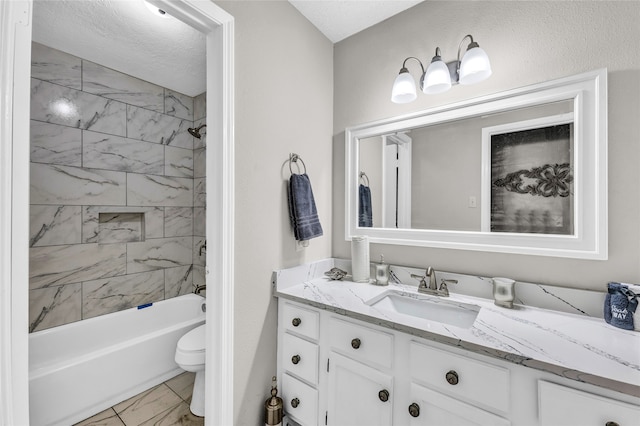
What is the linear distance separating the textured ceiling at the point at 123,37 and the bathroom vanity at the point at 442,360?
182cm

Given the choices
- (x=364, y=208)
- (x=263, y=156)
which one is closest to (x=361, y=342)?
(x=364, y=208)

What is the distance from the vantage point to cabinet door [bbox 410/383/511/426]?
0.90 meters

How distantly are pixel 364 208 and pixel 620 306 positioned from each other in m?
1.23

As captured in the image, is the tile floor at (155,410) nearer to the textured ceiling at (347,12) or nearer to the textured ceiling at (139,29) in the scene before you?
the textured ceiling at (139,29)

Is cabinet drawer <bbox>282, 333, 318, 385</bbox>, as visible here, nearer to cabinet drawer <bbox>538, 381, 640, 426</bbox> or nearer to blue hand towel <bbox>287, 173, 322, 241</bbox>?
blue hand towel <bbox>287, 173, 322, 241</bbox>

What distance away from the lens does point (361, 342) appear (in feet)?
3.84

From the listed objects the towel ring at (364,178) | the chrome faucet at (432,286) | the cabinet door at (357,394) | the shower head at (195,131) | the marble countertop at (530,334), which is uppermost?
the shower head at (195,131)

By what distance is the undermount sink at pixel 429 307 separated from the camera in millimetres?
1273

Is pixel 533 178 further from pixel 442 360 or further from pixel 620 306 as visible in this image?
pixel 442 360

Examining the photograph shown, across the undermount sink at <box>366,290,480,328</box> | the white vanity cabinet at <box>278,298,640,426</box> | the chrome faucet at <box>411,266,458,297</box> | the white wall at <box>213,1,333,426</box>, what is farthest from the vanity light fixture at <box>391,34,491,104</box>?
the white vanity cabinet at <box>278,298,640,426</box>

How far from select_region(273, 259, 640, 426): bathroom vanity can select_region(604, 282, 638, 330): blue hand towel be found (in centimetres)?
4

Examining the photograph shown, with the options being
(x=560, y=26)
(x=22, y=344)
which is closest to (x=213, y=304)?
(x=22, y=344)

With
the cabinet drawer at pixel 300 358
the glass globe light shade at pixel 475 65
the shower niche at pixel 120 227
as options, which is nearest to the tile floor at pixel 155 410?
the cabinet drawer at pixel 300 358

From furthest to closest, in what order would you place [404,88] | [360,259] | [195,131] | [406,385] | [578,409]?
[195,131] → [360,259] → [404,88] → [406,385] → [578,409]
